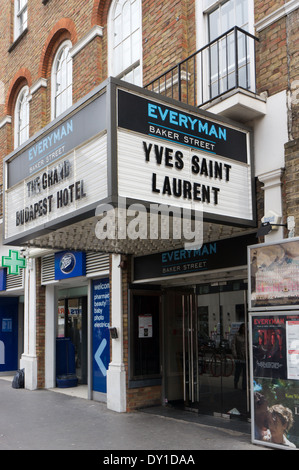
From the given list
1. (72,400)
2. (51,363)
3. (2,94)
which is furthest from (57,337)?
(2,94)

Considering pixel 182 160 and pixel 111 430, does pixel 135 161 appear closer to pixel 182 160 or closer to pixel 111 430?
pixel 182 160

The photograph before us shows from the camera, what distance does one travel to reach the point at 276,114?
745 cm

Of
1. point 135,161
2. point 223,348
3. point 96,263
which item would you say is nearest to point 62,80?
point 96,263

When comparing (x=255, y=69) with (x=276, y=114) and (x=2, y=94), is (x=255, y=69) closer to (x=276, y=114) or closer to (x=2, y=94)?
(x=276, y=114)

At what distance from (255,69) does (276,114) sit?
94 cm

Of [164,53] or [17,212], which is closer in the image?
[17,212]

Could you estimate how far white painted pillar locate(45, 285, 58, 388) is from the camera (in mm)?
13242

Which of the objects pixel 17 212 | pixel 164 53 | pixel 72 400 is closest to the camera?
pixel 17 212

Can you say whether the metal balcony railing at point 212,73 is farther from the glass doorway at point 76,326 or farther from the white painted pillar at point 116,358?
the glass doorway at point 76,326

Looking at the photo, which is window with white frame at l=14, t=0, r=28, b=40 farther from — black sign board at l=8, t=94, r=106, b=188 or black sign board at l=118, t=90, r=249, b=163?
black sign board at l=118, t=90, r=249, b=163

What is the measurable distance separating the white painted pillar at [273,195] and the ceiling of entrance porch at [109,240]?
1.70 ft

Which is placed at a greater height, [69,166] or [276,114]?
[276,114]

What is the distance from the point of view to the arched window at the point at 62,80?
13.0m

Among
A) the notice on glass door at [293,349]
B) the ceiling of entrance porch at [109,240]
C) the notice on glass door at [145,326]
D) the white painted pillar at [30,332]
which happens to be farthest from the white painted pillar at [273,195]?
the white painted pillar at [30,332]
